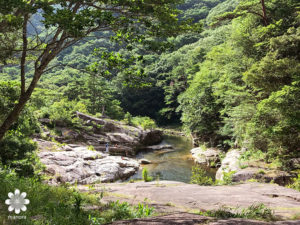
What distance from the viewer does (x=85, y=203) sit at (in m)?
5.11

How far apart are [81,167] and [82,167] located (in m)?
0.08

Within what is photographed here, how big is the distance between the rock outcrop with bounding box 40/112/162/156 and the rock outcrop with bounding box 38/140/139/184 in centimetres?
449

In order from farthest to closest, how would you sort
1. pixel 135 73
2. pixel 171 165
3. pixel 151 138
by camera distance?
pixel 151 138 < pixel 171 165 < pixel 135 73

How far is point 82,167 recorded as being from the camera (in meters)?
13.9

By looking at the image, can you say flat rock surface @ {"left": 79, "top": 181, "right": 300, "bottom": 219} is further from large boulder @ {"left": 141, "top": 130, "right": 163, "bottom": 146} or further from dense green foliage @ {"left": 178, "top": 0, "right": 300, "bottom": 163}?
large boulder @ {"left": 141, "top": 130, "right": 163, "bottom": 146}

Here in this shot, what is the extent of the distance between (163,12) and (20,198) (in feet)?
18.5

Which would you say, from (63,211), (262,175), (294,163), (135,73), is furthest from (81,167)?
(294,163)

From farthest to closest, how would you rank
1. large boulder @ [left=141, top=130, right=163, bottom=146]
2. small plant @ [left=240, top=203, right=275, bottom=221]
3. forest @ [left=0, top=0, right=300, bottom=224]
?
large boulder @ [left=141, top=130, right=163, bottom=146]
forest @ [left=0, top=0, right=300, bottom=224]
small plant @ [left=240, top=203, right=275, bottom=221]

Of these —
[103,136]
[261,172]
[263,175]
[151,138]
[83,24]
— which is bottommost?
[263,175]

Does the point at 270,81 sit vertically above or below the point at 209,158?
above

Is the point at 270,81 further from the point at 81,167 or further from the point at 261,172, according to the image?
the point at 81,167

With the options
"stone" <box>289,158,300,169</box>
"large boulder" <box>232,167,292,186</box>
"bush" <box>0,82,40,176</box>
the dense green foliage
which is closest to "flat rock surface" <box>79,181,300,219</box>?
"large boulder" <box>232,167,292,186</box>

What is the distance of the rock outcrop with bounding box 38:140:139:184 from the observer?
12477 mm

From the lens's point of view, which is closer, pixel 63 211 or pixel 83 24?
pixel 63 211
